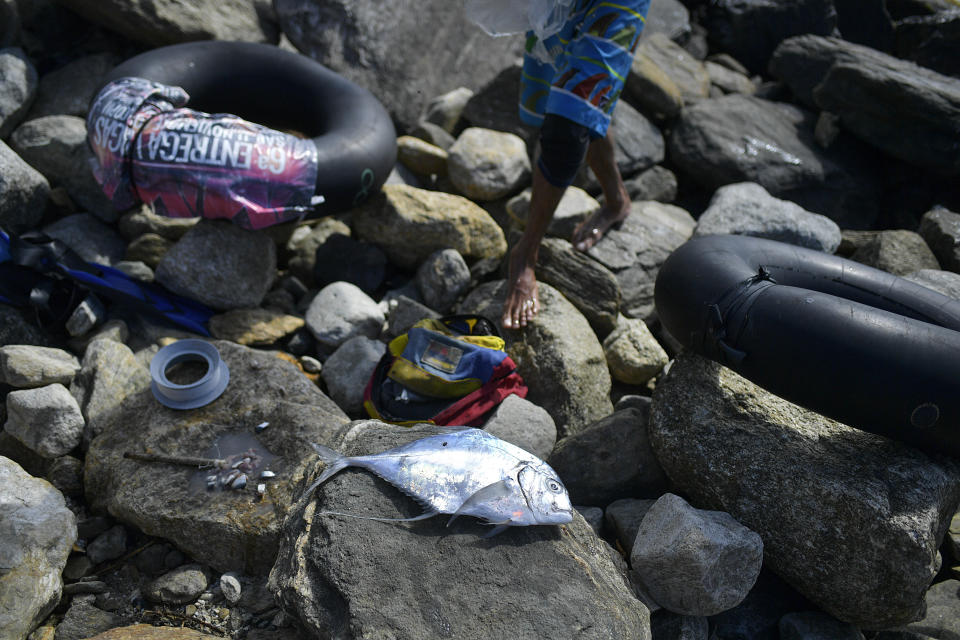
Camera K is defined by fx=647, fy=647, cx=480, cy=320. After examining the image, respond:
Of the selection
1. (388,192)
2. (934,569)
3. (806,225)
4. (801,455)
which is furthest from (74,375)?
(806,225)

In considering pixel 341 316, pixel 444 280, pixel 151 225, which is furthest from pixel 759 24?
pixel 151 225

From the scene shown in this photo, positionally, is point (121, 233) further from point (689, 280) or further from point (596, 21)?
point (689, 280)

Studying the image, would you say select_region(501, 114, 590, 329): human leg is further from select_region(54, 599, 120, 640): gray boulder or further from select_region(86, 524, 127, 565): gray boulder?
select_region(54, 599, 120, 640): gray boulder

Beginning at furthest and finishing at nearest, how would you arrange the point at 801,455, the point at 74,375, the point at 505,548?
the point at 74,375
the point at 801,455
the point at 505,548

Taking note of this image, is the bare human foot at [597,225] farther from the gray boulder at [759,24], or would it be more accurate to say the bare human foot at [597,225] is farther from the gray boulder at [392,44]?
the gray boulder at [759,24]

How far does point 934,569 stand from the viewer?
222cm

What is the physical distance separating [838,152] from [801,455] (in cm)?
371

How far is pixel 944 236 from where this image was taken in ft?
13.3

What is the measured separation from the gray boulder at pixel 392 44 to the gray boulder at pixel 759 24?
118 inches

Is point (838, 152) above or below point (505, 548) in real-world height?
above

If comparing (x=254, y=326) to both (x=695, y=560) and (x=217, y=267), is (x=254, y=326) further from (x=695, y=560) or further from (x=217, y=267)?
(x=695, y=560)

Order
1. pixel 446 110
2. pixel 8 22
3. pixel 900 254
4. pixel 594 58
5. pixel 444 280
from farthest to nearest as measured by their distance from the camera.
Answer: pixel 446 110
pixel 8 22
pixel 900 254
pixel 444 280
pixel 594 58

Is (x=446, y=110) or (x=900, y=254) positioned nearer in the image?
(x=900, y=254)

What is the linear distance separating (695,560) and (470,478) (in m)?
0.80
